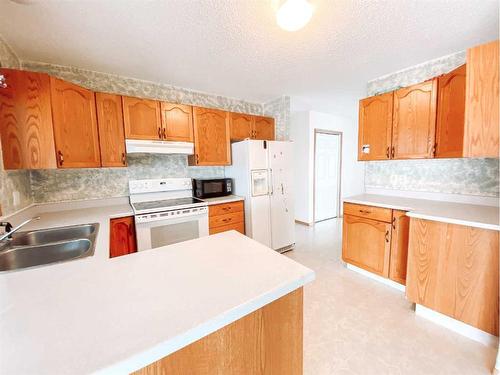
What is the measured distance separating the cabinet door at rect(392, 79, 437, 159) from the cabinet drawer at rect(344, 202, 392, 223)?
600mm

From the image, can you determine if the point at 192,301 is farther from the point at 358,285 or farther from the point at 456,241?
the point at 358,285

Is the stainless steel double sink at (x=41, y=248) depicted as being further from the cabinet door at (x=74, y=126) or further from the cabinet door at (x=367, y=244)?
the cabinet door at (x=367, y=244)

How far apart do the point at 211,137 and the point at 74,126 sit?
4.67 ft

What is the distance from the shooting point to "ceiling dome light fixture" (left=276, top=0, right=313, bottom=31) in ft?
4.01

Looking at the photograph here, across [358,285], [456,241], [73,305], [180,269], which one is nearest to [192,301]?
[180,269]

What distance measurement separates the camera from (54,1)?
135cm

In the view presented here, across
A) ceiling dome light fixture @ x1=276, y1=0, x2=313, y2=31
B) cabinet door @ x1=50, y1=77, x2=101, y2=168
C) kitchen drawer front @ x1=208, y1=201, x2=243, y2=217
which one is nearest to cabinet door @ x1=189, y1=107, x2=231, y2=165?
kitchen drawer front @ x1=208, y1=201, x2=243, y2=217

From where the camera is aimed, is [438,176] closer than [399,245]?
No

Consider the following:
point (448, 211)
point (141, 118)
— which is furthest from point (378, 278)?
point (141, 118)

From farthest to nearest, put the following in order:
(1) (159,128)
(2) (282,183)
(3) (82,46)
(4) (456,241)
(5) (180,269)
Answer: (2) (282,183), (1) (159,128), (3) (82,46), (4) (456,241), (5) (180,269)

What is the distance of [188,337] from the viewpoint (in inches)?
20.6

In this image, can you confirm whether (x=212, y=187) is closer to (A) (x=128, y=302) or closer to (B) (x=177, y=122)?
(B) (x=177, y=122)

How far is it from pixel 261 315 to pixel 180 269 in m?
0.36

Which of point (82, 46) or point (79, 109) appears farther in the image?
point (79, 109)
